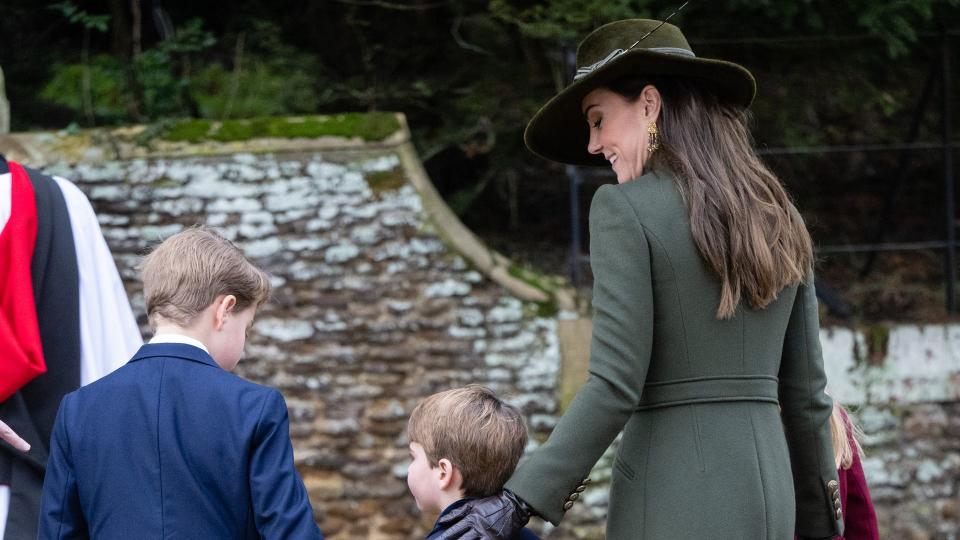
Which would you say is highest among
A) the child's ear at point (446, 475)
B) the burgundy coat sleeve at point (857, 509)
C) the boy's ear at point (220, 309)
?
the boy's ear at point (220, 309)

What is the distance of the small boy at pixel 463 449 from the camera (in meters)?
2.29

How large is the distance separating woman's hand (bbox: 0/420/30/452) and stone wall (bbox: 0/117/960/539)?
2.80m

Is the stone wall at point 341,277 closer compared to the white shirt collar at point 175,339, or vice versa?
the white shirt collar at point 175,339

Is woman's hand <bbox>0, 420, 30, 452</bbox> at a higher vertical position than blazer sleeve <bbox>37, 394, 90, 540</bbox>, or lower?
lower

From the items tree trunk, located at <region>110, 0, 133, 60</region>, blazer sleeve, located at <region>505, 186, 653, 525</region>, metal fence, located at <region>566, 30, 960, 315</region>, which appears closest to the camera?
blazer sleeve, located at <region>505, 186, 653, 525</region>

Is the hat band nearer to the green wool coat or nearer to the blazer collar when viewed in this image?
the green wool coat

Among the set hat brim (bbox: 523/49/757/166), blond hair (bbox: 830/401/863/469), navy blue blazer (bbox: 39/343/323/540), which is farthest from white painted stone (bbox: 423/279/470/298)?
navy blue blazer (bbox: 39/343/323/540)

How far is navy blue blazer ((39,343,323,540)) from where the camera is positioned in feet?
7.17

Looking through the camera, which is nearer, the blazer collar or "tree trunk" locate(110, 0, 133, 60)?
the blazer collar

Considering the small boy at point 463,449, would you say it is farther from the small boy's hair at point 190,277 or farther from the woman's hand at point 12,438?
the woman's hand at point 12,438

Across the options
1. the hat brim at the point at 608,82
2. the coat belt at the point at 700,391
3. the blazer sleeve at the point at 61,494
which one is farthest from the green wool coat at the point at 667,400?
the blazer sleeve at the point at 61,494

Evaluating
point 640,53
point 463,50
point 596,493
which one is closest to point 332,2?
point 463,50

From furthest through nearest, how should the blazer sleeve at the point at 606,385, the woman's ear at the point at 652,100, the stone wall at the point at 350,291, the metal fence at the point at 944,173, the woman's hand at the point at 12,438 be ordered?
the metal fence at the point at 944,173, the stone wall at the point at 350,291, the woman's hand at the point at 12,438, the woman's ear at the point at 652,100, the blazer sleeve at the point at 606,385

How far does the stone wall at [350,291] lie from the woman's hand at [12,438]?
2797 millimetres
